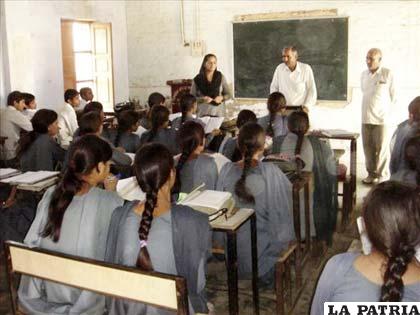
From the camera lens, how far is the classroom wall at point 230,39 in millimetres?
6750

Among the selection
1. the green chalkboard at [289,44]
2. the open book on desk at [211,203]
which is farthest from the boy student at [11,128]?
the open book on desk at [211,203]

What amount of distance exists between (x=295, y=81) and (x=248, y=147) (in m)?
2.98

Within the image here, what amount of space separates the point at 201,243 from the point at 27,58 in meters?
5.56

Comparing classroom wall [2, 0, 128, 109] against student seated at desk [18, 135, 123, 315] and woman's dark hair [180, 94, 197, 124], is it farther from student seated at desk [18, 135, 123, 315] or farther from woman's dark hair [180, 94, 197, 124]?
student seated at desk [18, 135, 123, 315]

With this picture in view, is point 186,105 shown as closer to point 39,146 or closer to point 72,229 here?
point 39,146

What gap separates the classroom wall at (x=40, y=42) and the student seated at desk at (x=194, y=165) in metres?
4.29

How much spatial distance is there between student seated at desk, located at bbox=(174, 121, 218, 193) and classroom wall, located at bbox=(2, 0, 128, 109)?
14.1 feet

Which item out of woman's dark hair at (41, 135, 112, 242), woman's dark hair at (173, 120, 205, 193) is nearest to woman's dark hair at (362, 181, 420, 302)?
woman's dark hair at (41, 135, 112, 242)

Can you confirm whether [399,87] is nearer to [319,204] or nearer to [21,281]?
[319,204]

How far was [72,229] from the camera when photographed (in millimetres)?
2188

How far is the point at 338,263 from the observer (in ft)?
5.11

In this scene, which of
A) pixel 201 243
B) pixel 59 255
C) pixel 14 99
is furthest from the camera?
pixel 14 99

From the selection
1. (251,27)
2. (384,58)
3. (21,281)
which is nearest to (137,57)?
(251,27)

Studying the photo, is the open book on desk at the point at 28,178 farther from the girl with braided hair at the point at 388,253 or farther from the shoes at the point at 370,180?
the shoes at the point at 370,180
